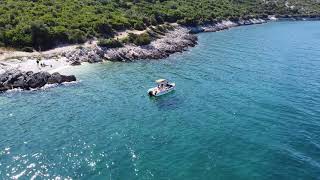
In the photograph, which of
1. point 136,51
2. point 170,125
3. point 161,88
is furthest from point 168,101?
point 136,51

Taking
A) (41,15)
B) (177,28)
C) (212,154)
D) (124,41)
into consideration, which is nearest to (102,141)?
(212,154)

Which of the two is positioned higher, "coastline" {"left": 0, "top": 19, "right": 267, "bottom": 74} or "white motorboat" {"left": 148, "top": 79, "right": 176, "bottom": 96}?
"white motorboat" {"left": 148, "top": 79, "right": 176, "bottom": 96}

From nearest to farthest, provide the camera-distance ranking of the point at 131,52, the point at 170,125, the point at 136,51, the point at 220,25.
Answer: the point at 170,125
the point at 131,52
the point at 136,51
the point at 220,25

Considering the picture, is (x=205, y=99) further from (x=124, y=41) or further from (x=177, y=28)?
(x=177, y=28)

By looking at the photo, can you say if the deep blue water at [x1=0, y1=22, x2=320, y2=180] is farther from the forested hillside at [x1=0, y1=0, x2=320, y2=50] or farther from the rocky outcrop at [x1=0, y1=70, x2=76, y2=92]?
the forested hillside at [x1=0, y1=0, x2=320, y2=50]

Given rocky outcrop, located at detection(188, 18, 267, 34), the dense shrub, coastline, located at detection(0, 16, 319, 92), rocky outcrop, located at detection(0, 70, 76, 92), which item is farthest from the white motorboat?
rocky outcrop, located at detection(188, 18, 267, 34)

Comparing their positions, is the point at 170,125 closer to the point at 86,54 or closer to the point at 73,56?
the point at 73,56
